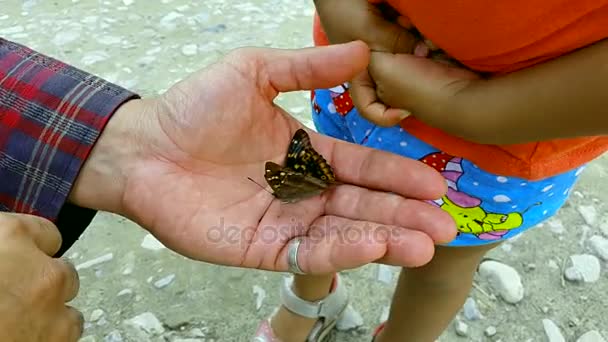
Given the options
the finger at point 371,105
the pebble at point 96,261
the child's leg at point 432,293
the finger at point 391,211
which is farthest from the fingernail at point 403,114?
the pebble at point 96,261

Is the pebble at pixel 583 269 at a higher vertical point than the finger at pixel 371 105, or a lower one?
lower

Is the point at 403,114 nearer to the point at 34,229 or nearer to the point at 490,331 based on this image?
the point at 34,229

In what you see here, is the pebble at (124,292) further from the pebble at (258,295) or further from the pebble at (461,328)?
the pebble at (461,328)

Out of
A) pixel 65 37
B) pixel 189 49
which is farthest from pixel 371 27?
pixel 65 37

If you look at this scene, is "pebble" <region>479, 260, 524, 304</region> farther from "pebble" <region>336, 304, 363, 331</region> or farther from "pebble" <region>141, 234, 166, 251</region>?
"pebble" <region>141, 234, 166, 251</region>

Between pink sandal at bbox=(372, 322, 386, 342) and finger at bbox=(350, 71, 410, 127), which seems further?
pink sandal at bbox=(372, 322, 386, 342)

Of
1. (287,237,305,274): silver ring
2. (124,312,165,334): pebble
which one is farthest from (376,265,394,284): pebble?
(287,237,305,274): silver ring
